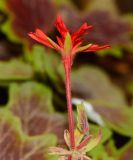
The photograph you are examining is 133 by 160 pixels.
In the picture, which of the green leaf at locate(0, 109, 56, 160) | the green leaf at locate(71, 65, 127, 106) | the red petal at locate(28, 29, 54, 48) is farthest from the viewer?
the green leaf at locate(71, 65, 127, 106)

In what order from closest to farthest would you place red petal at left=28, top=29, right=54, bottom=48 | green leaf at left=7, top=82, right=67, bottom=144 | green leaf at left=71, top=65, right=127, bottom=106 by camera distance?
red petal at left=28, top=29, right=54, bottom=48, green leaf at left=7, top=82, right=67, bottom=144, green leaf at left=71, top=65, right=127, bottom=106

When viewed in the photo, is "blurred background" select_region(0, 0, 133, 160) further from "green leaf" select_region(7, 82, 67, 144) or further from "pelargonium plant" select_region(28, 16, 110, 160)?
"pelargonium plant" select_region(28, 16, 110, 160)

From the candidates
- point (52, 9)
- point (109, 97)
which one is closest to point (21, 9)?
point (52, 9)

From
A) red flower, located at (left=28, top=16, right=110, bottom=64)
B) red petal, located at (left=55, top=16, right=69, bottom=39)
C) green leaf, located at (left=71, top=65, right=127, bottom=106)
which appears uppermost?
red petal, located at (left=55, top=16, right=69, bottom=39)

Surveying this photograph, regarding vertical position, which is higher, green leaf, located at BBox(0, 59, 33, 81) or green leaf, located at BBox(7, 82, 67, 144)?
green leaf, located at BBox(0, 59, 33, 81)

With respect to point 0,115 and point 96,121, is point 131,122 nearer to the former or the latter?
point 96,121

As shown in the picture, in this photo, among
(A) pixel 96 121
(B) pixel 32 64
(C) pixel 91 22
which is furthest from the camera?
(C) pixel 91 22

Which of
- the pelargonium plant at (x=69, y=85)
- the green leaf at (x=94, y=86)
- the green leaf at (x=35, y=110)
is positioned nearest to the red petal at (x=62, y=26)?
the pelargonium plant at (x=69, y=85)

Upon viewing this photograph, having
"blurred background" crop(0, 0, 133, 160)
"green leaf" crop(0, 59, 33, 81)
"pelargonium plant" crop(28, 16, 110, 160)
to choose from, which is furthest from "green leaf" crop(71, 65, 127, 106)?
"pelargonium plant" crop(28, 16, 110, 160)
